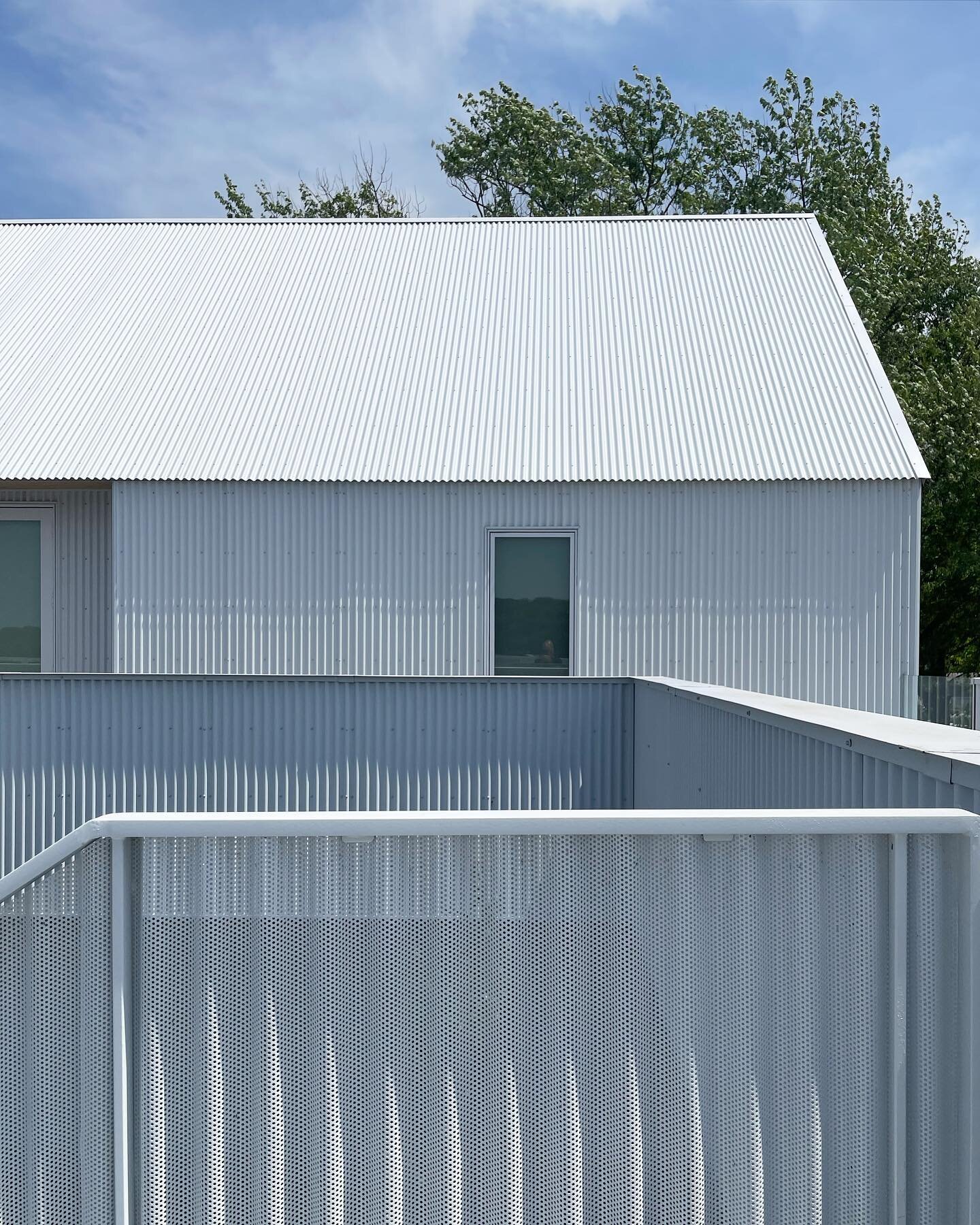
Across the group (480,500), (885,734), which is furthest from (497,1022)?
(480,500)

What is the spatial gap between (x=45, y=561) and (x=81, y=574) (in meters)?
0.48

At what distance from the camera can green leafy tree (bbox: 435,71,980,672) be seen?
28.9 meters

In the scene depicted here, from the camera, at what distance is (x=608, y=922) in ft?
9.81

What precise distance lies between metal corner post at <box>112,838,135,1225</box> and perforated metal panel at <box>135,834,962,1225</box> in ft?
0.13

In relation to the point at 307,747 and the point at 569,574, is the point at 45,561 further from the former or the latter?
the point at 569,574

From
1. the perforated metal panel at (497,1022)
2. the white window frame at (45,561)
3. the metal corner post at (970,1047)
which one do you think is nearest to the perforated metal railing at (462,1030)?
the perforated metal panel at (497,1022)

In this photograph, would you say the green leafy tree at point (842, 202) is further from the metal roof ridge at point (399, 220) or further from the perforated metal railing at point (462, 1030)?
the perforated metal railing at point (462, 1030)

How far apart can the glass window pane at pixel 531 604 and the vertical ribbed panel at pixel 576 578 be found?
21 centimetres

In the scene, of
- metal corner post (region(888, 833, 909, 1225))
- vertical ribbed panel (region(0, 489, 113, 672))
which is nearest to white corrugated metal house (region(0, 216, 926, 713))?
vertical ribbed panel (region(0, 489, 113, 672))

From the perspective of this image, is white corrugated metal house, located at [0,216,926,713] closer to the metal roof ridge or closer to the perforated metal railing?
the metal roof ridge

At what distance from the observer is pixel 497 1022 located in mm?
2980

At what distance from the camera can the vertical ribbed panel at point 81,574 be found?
14555 millimetres

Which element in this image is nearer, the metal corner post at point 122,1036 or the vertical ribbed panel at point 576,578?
the metal corner post at point 122,1036

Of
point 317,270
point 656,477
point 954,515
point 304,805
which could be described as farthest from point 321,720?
point 954,515
